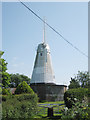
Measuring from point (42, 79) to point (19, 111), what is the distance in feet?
59.9

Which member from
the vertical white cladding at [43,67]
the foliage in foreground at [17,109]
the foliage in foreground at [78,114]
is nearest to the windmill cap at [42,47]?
the vertical white cladding at [43,67]

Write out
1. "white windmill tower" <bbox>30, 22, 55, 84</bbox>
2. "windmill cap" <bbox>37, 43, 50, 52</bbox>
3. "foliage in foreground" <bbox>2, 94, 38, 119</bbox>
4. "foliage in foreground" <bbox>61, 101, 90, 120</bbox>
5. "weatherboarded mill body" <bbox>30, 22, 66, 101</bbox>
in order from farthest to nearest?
"windmill cap" <bbox>37, 43, 50, 52</bbox> → "white windmill tower" <bbox>30, 22, 55, 84</bbox> → "weatherboarded mill body" <bbox>30, 22, 66, 101</bbox> → "foliage in foreground" <bbox>2, 94, 38, 119</bbox> → "foliage in foreground" <bbox>61, 101, 90, 120</bbox>

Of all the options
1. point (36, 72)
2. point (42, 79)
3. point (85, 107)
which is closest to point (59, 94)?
point (42, 79)

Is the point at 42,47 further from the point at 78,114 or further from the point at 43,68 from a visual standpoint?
the point at 78,114

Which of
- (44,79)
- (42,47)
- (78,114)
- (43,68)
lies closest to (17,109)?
(78,114)

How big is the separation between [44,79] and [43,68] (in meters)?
1.81

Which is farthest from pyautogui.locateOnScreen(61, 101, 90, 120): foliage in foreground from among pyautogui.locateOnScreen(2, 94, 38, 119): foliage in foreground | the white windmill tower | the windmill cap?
the windmill cap

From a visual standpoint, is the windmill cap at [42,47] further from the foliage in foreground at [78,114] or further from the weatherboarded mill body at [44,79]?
the foliage in foreground at [78,114]

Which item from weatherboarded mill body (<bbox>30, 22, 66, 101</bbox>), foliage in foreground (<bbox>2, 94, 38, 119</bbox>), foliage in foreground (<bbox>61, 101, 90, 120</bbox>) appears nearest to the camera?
foliage in foreground (<bbox>61, 101, 90, 120</bbox>)

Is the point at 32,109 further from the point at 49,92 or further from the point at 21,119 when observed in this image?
the point at 49,92

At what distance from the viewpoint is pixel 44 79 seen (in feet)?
79.9

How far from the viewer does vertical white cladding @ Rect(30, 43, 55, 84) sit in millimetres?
24594

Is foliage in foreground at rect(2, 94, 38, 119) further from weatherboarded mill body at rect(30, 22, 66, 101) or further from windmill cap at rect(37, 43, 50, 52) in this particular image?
windmill cap at rect(37, 43, 50, 52)

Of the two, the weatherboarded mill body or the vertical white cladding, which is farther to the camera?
the vertical white cladding
